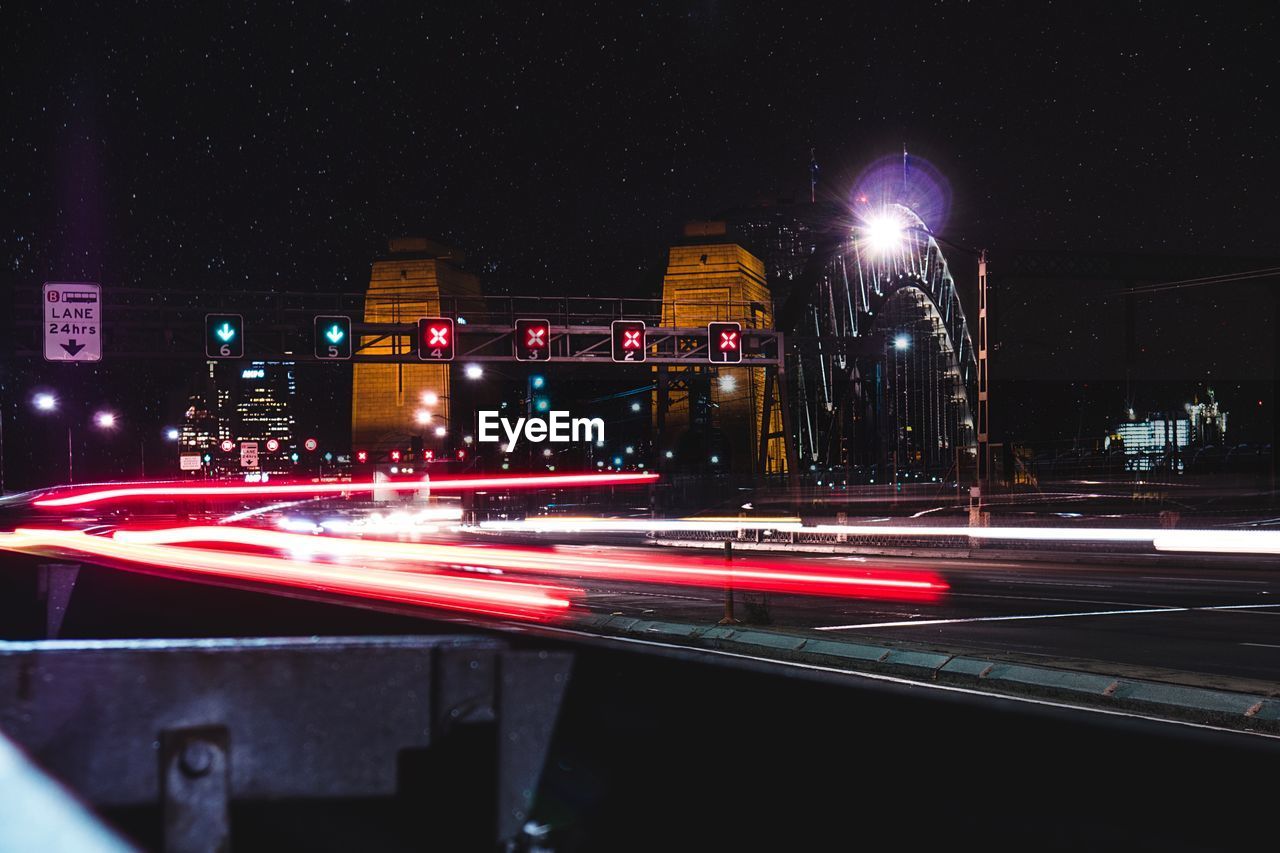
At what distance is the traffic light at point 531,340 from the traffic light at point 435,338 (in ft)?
6.78

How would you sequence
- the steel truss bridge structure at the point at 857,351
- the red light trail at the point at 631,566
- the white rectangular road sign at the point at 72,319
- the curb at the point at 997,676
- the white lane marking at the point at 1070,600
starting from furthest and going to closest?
the steel truss bridge structure at the point at 857,351
the white rectangular road sign at the point at 72,319
the red light trail at the point at 631,566
the white lane marking at the point at 1070,600
the curb at the point at 997,676

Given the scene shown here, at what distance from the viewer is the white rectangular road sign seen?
29.9 meters

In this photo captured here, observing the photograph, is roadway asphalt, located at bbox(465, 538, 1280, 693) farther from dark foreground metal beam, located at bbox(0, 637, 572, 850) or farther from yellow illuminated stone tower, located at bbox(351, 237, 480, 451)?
yellow illuminated stone tower, located at bbox(351, 237, 480, 451)

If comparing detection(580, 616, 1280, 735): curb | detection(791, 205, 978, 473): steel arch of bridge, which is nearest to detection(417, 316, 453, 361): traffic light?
detection(580, 616, 1280, 735): curb

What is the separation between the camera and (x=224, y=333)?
34219 millimetres

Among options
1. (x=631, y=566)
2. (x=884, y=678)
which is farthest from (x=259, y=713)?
(x=631, y=566)

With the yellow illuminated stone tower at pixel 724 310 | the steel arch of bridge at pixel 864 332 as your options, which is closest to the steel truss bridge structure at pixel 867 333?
the steel arch of bridge at pixel 864 332

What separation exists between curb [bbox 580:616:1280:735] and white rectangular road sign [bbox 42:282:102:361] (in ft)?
68.9

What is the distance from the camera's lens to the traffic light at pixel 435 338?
35.6 m

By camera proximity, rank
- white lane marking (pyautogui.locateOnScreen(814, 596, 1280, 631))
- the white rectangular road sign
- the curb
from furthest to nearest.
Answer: the white rectangular road sign
white lane marking (pyautogui.locateOnScreen(814, 596, 1280, 631))
the curb

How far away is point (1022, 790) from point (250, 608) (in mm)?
14622

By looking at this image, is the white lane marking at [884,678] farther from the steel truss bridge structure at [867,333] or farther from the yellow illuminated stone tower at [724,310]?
the steel truss bridge structure at [867,333]

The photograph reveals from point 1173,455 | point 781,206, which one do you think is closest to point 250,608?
point 1173,455

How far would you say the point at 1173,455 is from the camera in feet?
161
